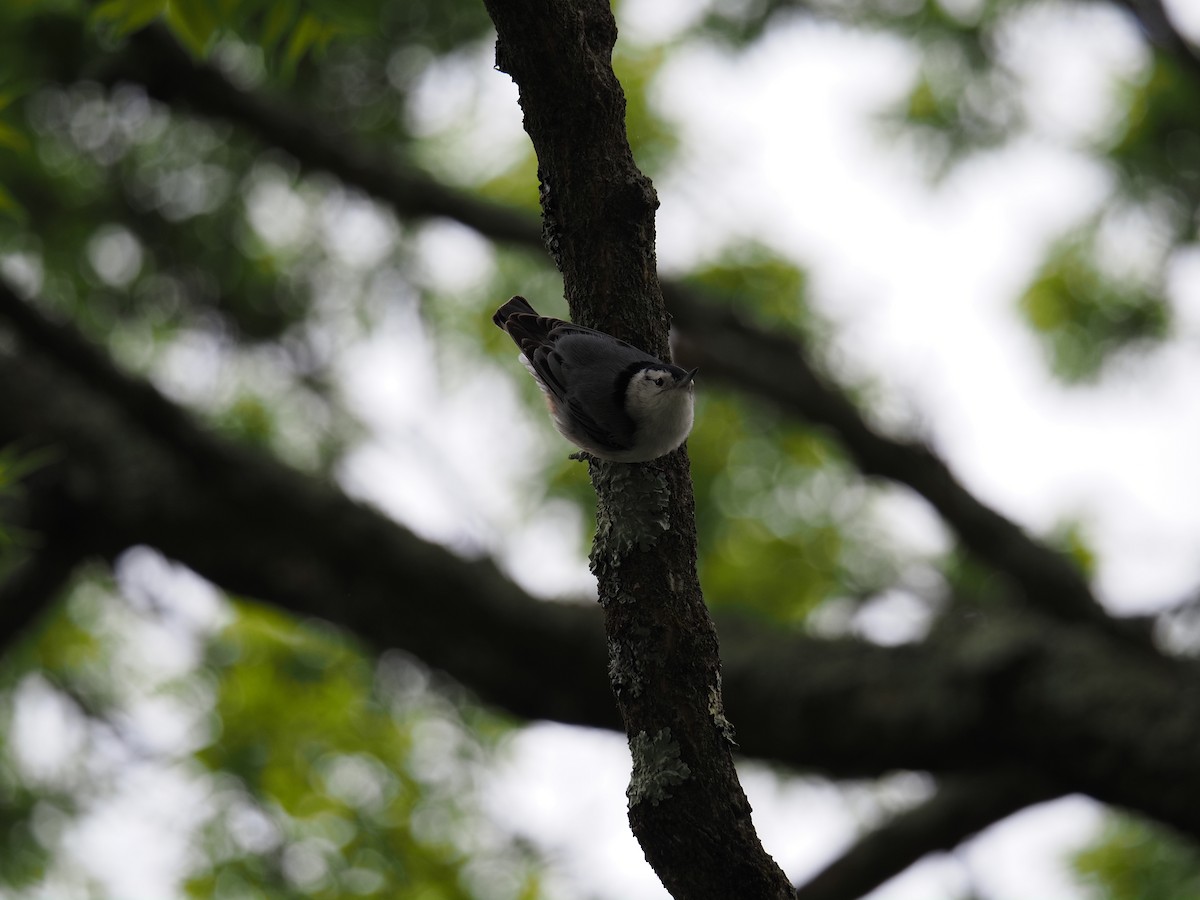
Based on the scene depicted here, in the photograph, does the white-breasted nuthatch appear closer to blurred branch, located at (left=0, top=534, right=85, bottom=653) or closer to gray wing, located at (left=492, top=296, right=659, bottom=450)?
gray wing, located at (left=492, top=296, right=659, bottom=450)

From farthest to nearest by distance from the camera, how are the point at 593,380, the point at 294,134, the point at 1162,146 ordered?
the point at 1162,146 < the point at 294,134 < the point at 593,380

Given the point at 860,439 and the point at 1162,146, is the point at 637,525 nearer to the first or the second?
the point at 860,439

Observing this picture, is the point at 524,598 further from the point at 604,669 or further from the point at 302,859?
the point at 302,859

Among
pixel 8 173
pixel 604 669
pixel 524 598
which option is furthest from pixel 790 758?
pixel 8 173

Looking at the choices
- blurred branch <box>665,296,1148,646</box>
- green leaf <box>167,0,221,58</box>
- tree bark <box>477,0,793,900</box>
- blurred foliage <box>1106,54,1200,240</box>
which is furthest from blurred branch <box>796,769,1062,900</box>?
blurred foliage <box>1106,54,1200,240</box>

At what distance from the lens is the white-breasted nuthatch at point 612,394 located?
180 centimetres

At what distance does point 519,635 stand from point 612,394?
6.72 feet

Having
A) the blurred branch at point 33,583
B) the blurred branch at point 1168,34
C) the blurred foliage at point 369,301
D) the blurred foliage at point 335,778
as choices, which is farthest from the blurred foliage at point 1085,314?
the blurred branch at point 33,583

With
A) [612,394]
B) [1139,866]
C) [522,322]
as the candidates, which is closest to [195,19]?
[522,322]

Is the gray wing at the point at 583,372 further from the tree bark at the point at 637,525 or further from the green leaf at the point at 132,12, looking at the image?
the green leaf at the point at 132,12

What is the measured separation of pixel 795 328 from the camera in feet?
18.2

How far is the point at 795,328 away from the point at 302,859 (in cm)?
328

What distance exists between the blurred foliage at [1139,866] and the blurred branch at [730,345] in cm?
131

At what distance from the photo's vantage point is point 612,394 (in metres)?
1.93
